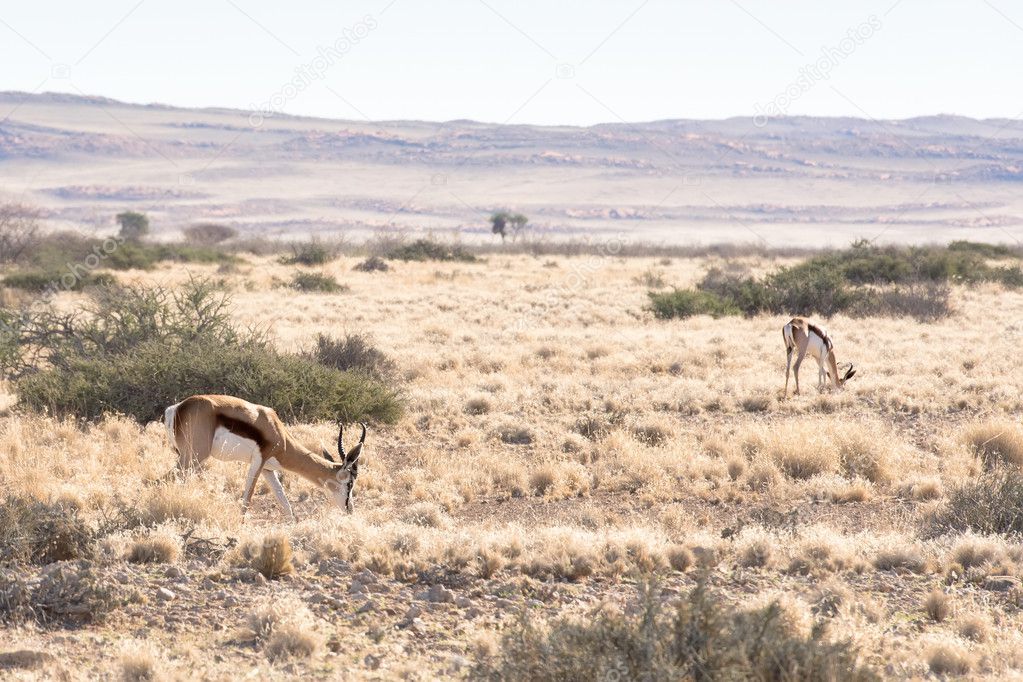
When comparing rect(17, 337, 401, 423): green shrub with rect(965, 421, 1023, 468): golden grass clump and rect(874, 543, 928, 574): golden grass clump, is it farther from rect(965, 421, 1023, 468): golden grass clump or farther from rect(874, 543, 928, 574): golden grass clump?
rect(874, 543, 928, 574): golden grass clump

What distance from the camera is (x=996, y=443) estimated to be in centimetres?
1221

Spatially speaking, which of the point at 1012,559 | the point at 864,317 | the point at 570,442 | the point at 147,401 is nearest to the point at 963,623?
the point at 1012,559

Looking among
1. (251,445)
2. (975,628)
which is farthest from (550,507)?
(975,628)

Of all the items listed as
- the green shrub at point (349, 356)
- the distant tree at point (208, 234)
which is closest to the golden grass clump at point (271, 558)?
the green shrub at point (349, 356)

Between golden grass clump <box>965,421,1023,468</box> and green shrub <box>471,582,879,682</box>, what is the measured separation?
24.4ft

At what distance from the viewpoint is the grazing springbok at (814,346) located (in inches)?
646

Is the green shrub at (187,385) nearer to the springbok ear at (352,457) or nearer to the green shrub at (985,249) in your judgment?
the springbok ear at (352,457)

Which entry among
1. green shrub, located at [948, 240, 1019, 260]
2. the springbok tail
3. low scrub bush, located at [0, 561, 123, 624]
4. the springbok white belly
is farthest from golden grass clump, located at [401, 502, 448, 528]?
green shrub, located at [948, 240, 1019, 260]

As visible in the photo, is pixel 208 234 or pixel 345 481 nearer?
pixel 345 481

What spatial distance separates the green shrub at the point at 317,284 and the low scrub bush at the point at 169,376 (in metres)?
17.4

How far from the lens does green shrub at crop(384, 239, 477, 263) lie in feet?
156

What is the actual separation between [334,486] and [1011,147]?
207 m

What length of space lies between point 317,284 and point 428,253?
16.1m

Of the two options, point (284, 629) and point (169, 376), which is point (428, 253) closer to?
point (169, 376)
